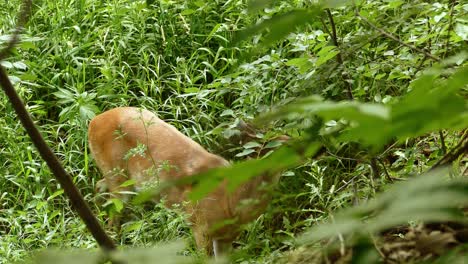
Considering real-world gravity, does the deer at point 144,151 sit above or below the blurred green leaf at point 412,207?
below

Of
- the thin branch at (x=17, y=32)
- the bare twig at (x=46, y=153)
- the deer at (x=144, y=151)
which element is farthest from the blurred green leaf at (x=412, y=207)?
the deer at (x=144, y=151)

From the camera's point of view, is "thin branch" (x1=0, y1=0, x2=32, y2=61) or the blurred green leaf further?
"thin branch" (x1=0, y1=0, x2=32, y2=61)

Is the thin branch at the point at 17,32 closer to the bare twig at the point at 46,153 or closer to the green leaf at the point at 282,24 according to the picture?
the bare twig at the point at 46,153

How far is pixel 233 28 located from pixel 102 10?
1136mm

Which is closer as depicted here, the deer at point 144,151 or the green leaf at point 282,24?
the green leaf at point 282,24

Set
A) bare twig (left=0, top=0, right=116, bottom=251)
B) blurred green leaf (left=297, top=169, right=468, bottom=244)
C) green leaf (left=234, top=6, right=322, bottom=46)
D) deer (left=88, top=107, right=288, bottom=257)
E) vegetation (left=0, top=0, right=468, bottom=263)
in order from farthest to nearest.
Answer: deer (left=88, top=107, right=288, bottom=257), vegetation (left=0, top=0, right=468, bottom=263), bare twig (left=0, top=0, right=116, bottom=251), green leaf (left=234, top=6, right=322, bottom=46), blurred green leaf (left=297, top=169, right=468, bottom=244)

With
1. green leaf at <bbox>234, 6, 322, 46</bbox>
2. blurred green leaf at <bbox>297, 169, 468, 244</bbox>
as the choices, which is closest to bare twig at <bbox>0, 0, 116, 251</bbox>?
green leaf at <bbox>234, 6, 322, 46</bbox>

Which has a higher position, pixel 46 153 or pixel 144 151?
pixel 46 153


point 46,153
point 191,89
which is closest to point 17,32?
point 46,153

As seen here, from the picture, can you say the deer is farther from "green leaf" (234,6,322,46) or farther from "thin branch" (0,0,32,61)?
"green leaf" (234,6,322,46)

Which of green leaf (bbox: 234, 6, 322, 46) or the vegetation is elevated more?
green leaf (bbox: 234, 6, 322, 46)

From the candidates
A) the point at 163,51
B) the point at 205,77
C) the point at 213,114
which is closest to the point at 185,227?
the point at 213,114

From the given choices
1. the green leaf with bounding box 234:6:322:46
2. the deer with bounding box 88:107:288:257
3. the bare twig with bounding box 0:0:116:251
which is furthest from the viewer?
the deer with bounding box 88:107:288:257

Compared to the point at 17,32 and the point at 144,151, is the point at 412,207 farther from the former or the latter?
the point at 144,151
